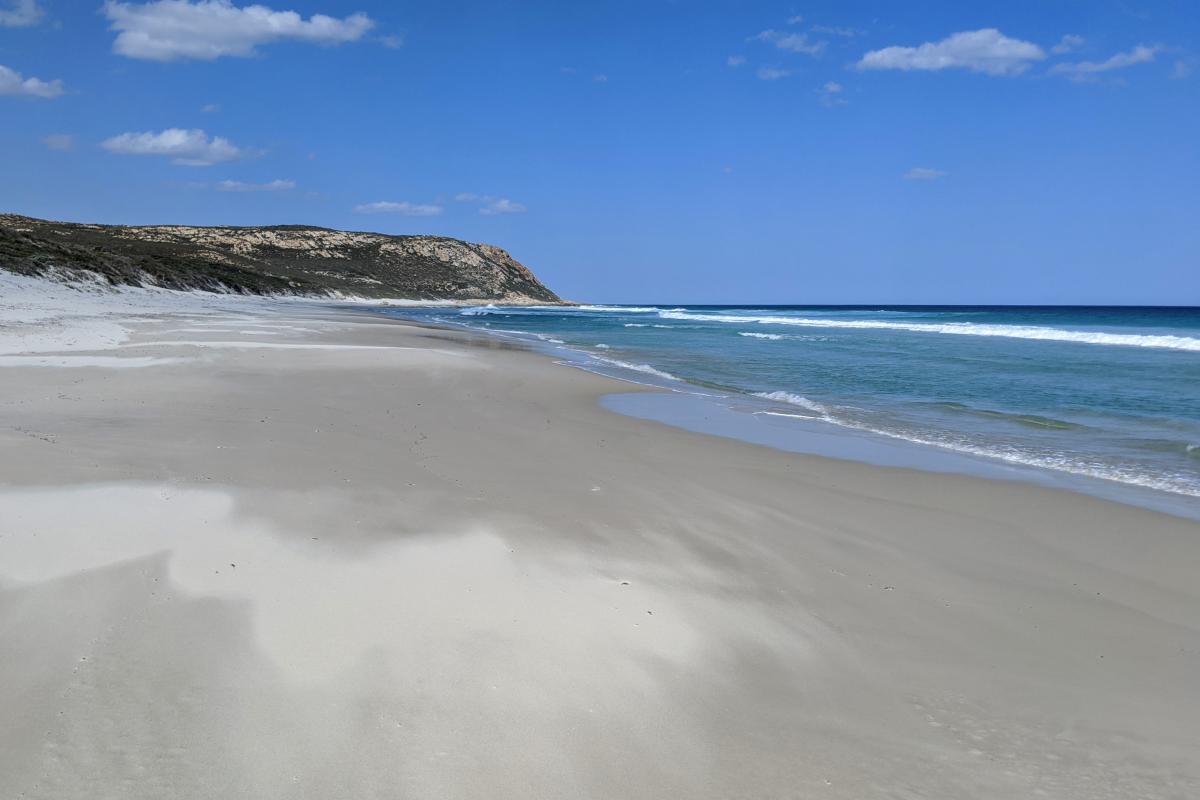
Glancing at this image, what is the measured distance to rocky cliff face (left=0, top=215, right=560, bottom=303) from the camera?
123 feet

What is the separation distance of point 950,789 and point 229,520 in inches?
161

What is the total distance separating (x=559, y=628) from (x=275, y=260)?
90745 mm

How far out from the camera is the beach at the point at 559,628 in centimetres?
279

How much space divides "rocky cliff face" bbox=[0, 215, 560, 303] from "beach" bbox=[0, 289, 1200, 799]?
29099mm

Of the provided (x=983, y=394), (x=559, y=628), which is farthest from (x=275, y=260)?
(x=559, y=628)

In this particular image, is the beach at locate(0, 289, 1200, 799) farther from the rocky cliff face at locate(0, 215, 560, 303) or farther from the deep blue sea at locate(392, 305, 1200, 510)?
the rocky cliff face at locate(0, 215, 560, 303)

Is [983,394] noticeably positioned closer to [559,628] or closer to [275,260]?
[559,628]

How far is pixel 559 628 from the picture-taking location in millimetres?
3795

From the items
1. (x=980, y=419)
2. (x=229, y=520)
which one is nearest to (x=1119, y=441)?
(x=980, y=419)

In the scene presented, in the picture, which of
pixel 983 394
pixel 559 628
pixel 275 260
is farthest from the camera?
pixel 275 260

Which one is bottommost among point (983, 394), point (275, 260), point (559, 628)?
point (559, 628)

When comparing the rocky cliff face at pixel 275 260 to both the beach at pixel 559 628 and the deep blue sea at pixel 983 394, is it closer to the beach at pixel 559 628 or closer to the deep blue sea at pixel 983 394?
the deep blue sea at pixel 983 394

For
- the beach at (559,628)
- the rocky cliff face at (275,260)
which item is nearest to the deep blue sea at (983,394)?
the beach at (559,628)

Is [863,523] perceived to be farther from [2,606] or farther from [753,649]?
[2,606]
